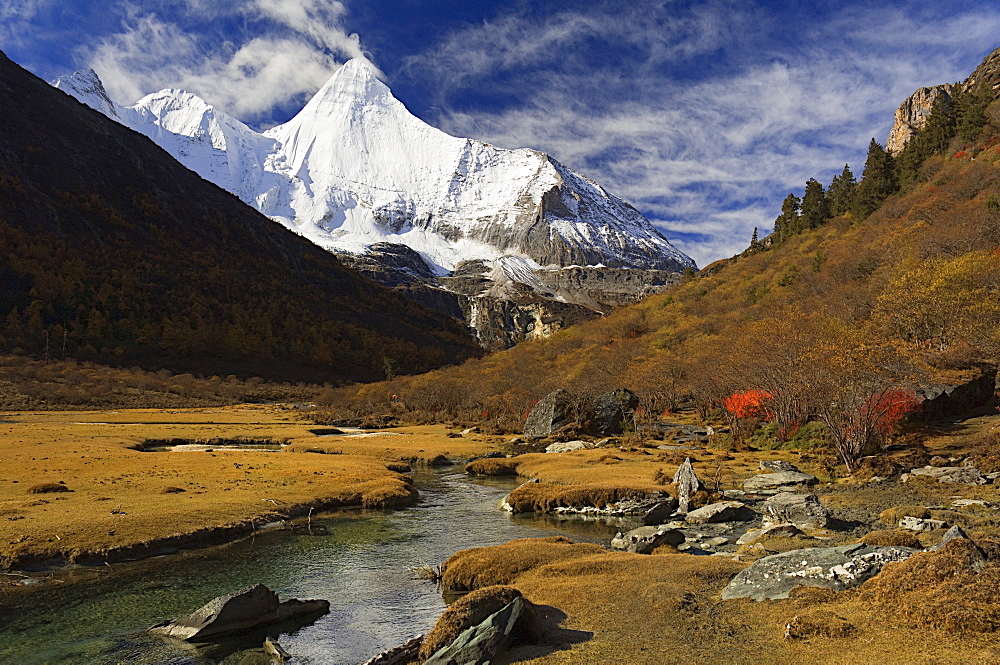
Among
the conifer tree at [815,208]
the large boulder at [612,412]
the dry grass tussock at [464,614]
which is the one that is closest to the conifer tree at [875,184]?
the conifer tree at [815,208]

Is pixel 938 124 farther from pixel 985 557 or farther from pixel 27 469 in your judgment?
pixel 27 469

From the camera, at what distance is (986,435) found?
32.8 metres

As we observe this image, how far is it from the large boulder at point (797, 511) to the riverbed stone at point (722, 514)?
88cm

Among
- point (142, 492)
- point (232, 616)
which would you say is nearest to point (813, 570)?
point (232, 616)

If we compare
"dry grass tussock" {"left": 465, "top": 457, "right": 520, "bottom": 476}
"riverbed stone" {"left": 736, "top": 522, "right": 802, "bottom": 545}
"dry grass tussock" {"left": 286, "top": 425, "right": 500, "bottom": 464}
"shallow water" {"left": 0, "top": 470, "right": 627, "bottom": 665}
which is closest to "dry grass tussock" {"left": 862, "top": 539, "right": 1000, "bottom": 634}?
"riverbed stone" {"left": 736, "top": 522, "right": 802, "bottom": 545}

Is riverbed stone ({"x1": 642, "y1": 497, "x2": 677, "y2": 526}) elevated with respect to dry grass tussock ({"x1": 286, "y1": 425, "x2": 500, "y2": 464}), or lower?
lower

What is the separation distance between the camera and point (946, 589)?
10.1 m

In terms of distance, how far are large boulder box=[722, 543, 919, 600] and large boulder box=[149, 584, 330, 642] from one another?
11.4 metres

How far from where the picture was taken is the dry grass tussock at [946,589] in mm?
9236

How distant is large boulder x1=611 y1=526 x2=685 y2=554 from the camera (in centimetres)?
2023

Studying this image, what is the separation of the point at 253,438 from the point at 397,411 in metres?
45.2

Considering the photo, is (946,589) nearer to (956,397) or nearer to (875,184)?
(956,397)

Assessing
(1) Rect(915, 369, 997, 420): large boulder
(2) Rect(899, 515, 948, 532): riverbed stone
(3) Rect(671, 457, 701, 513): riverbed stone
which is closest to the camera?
(2) Rect(899, 515, 948, 532): riverbed stone

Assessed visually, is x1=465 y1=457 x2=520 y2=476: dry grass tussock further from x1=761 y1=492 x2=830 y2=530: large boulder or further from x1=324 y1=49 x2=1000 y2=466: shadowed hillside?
x1=761 y1=492 x2=830 y2=530: large boulder
